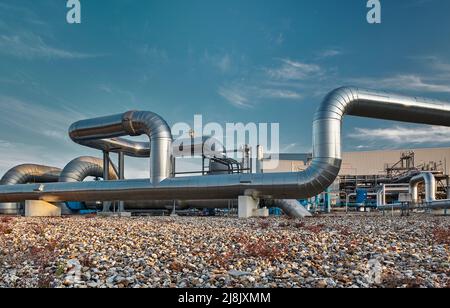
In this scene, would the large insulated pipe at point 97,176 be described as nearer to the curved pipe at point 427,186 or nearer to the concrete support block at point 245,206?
the concrete support block at point 245,206

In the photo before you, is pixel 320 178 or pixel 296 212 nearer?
pixel 320 178

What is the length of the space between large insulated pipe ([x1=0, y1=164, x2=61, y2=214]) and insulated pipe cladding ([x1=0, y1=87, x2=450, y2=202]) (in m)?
14.2

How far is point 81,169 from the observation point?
3088cm

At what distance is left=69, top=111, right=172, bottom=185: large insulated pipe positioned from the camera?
20.4 metres

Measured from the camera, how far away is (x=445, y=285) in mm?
4301

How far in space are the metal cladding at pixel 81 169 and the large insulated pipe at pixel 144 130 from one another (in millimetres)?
7092

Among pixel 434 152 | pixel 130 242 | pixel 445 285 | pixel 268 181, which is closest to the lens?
pixel 445 285

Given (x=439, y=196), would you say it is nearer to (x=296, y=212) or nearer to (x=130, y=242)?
(x=296, y=212)

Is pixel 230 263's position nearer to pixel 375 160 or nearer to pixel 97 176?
pixel 97 176

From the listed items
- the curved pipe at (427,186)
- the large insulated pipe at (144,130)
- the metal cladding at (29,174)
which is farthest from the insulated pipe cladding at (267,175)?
the metal cladding at (29,174)

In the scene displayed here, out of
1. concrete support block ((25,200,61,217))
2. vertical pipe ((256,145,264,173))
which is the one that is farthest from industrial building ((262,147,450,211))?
concrete support block ((25,200,61,217))

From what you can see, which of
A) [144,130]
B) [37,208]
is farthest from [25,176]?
[144,130]

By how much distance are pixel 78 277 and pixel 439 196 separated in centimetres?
4819
